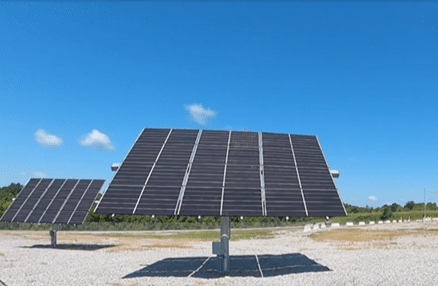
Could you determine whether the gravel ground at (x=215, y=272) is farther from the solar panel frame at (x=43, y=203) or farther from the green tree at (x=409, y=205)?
the green tree at (x=409, y=205)

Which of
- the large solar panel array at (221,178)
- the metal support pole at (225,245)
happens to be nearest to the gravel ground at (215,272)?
the metal support pole at (225,245)

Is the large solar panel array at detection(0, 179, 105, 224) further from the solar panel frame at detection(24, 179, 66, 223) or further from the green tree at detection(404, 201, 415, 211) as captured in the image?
the green tree at detection(404, 201, 415, 211)

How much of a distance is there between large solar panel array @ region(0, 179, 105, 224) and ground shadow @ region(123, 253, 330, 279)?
35.3ft

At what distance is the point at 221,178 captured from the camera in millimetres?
17891

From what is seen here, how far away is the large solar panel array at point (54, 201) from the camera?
29.8 metres

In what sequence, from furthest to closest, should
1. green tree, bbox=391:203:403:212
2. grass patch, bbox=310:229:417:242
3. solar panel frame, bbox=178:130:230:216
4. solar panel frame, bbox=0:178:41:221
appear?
green tree, bbox=391:203:403:212
grass patch, bbox=310:229:417:242
solar panel frame, bbox=0:178:41:221
solar panel frame, bbox=178:130:230:216

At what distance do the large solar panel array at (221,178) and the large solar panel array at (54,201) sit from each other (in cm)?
1254

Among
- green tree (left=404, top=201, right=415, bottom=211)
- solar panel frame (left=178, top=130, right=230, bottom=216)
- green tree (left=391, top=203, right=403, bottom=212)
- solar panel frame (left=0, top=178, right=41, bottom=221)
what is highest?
green tree (left=404, top=201, right=415, bottom=211)

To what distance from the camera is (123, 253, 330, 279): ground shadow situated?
1814 centimetres

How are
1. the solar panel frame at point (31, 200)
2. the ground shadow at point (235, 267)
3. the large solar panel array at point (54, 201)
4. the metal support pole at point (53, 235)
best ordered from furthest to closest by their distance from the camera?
the metal support pole at point (53, 235) < the solar panel frame at point (31, 200) < the large solar panel array at point (54, 201) < the ground shadow at point (235, 267)

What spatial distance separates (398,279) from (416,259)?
749 centimetres

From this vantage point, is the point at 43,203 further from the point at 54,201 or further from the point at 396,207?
the point at 396,207

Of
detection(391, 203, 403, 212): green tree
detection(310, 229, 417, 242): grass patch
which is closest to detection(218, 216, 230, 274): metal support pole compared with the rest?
detection(310, 229, 417, 242): grass patch

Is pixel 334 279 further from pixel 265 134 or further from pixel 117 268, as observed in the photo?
pixel 117 268
